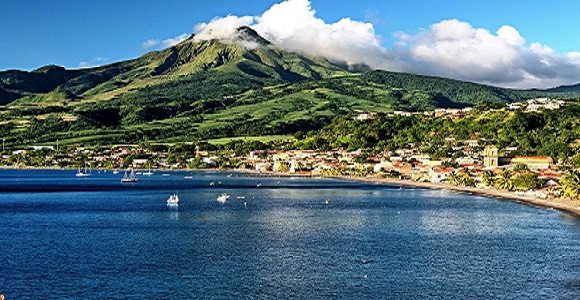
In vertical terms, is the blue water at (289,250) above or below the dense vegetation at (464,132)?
below

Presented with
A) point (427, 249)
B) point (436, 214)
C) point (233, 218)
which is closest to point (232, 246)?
point (427, 249)

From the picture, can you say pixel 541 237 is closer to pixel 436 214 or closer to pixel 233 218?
pixel 436 214

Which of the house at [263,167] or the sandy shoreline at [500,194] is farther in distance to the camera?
the house at [263,167]

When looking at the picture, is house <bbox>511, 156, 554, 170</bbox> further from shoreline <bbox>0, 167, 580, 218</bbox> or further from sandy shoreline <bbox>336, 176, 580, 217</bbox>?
sandy shoreline <bbox>336, 176, 580, 217</bbox>

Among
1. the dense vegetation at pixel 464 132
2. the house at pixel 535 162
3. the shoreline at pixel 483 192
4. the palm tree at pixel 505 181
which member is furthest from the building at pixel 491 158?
the palm tree at pixel 505 181

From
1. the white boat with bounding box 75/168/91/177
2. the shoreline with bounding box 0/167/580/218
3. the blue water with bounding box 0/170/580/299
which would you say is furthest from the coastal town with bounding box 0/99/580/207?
the blue water with bounding box 0/170/580/299

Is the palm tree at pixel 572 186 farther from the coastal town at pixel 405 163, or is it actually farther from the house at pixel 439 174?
the house at pixel 439 174

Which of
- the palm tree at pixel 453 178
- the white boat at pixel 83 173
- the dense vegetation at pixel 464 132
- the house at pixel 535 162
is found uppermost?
the dense vegetation at pixel 464 132
